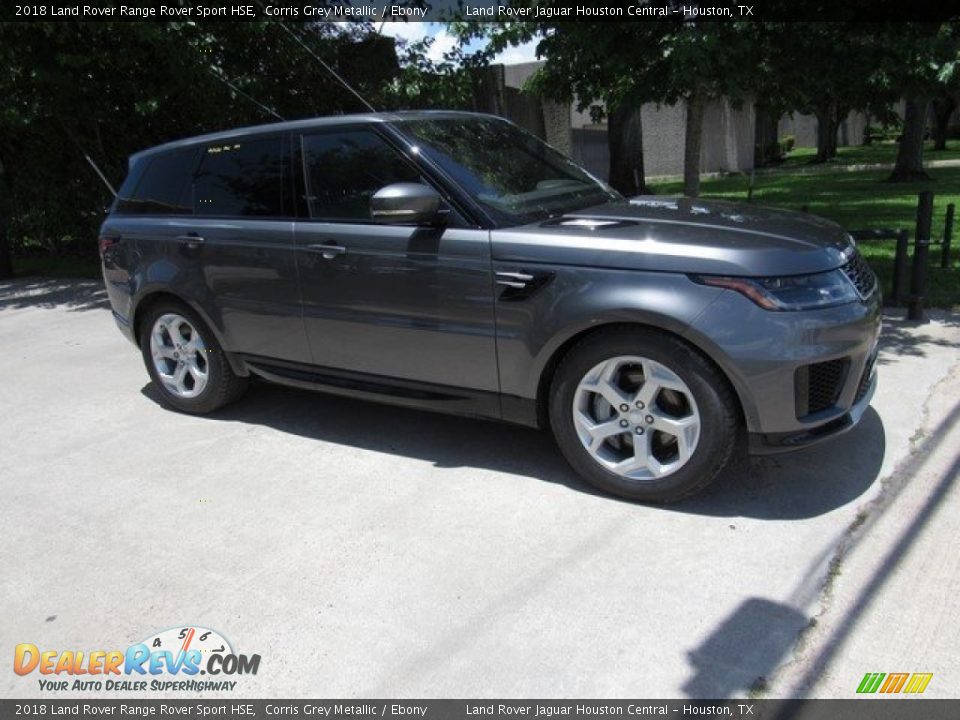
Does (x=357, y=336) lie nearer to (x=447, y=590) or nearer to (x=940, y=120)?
(x=447, y=590)

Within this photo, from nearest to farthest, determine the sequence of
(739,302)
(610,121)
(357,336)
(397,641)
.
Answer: (397,641) < (739,302) < (357,336) < (610,121)

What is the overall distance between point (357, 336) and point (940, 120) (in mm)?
38094

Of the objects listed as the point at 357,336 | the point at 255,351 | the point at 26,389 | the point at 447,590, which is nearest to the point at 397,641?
the point at 447,590

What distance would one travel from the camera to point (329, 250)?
4227mm

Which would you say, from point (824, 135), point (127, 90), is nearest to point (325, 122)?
point (127, 90)

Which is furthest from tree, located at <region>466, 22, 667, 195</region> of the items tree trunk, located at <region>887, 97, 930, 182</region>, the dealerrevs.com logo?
tree trunk, located at <region>887, 97, 930, 182</region>

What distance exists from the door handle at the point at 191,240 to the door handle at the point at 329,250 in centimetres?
92

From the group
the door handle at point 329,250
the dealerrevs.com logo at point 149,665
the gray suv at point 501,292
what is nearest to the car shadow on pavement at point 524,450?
the gray suv at point 501,292

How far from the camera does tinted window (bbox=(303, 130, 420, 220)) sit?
13.5 ft

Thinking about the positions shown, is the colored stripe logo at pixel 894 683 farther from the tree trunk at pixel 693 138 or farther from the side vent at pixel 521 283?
the tree trunk at pixel 693 138

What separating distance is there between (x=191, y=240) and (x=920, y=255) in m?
5.30

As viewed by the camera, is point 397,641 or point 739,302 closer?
point 397,641

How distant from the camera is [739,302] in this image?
326cm

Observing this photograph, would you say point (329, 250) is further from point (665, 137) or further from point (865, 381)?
point (665, 137)
